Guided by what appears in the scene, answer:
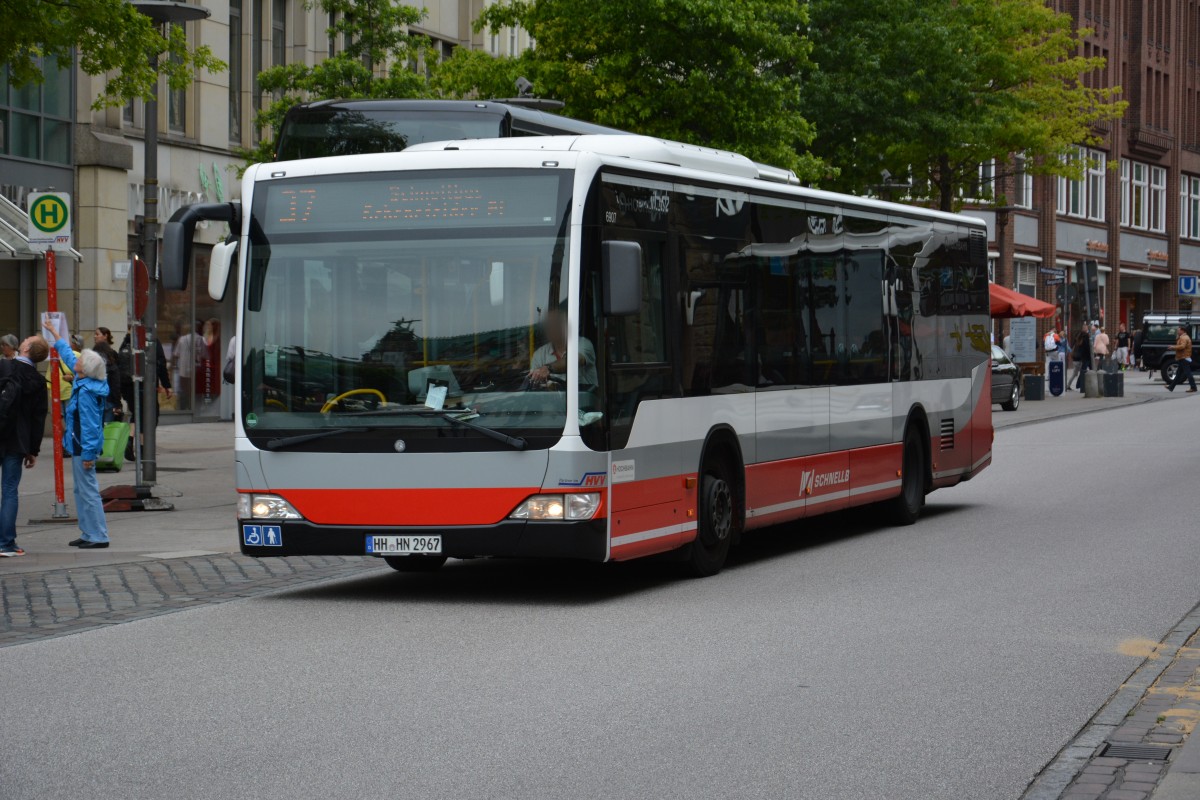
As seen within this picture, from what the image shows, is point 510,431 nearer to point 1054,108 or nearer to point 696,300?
point 696,300

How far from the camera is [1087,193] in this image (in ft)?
A: 253

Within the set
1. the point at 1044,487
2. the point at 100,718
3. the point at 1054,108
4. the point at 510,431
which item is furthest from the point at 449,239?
the point at 1054,108

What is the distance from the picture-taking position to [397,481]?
11703 mm

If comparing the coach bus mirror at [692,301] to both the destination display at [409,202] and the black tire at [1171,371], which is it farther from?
the black tire at [1171,371]

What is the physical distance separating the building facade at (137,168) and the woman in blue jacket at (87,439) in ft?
36.2

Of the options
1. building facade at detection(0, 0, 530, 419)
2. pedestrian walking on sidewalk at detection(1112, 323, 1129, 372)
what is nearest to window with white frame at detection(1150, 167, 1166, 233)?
pedestrian walking on sidewalk at detection(1112, 323, 1129, 372)

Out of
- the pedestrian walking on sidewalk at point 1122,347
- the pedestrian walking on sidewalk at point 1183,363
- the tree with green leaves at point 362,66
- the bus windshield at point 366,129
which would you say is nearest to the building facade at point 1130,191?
the pedestrian walking on sidewalk at point 1122,347

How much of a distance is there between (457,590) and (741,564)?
8.29 feet

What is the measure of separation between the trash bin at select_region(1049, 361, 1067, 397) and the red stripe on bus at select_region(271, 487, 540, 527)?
41.4 meters

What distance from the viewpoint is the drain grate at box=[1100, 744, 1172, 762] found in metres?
7.13

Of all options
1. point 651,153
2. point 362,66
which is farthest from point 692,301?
point 362,66

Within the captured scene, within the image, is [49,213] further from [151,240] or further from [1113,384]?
[1113,384]

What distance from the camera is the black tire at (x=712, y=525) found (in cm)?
1305

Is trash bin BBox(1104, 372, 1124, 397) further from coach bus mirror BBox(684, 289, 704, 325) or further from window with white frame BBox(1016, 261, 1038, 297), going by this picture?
coach bus mirror BBox(684, 289, 704, 325)
